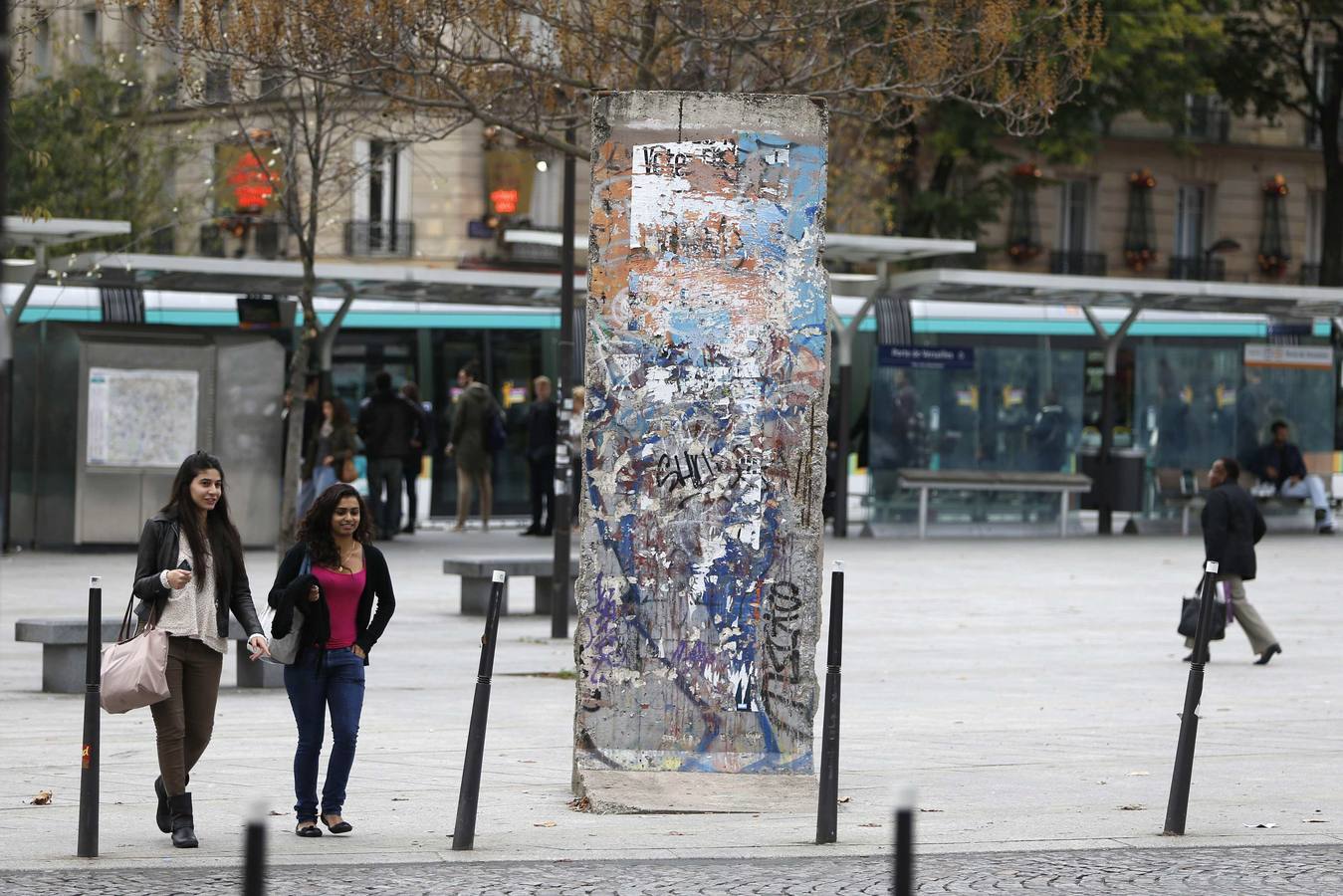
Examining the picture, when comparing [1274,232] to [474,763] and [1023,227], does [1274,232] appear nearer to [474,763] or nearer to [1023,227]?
[1023,227]

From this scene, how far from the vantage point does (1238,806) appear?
9.28 metres

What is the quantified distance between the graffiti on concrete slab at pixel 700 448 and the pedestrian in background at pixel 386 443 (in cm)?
1618

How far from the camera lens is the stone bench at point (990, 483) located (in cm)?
2845

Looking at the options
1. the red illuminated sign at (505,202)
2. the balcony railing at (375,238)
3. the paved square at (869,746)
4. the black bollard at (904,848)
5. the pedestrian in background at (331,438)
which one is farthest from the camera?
the balcony railing at (375,238)

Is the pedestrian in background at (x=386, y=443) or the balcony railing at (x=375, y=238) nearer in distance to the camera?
the pedestrian in background at (x=386, y=443)

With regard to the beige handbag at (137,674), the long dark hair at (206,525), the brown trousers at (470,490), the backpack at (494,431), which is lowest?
the brown trousers at (470,490)

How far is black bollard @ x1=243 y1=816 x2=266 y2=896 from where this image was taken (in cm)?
293

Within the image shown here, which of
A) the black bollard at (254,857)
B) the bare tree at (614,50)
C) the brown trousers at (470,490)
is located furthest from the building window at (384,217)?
the black bollard at (254,857)

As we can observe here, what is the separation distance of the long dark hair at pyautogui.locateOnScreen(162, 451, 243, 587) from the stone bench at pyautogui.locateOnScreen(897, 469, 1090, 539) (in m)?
20.4

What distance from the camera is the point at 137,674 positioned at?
7.98 m

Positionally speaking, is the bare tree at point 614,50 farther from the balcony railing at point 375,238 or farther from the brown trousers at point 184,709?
the balcony railing at point 375,238

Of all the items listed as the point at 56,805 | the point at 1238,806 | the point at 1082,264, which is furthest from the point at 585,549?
the point at 1082,264

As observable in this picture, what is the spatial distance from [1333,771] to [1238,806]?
1337 mm

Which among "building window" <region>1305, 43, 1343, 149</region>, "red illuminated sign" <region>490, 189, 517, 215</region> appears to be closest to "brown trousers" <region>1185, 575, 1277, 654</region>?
"building window" <region>1305, 43, 1343, 149</region>
